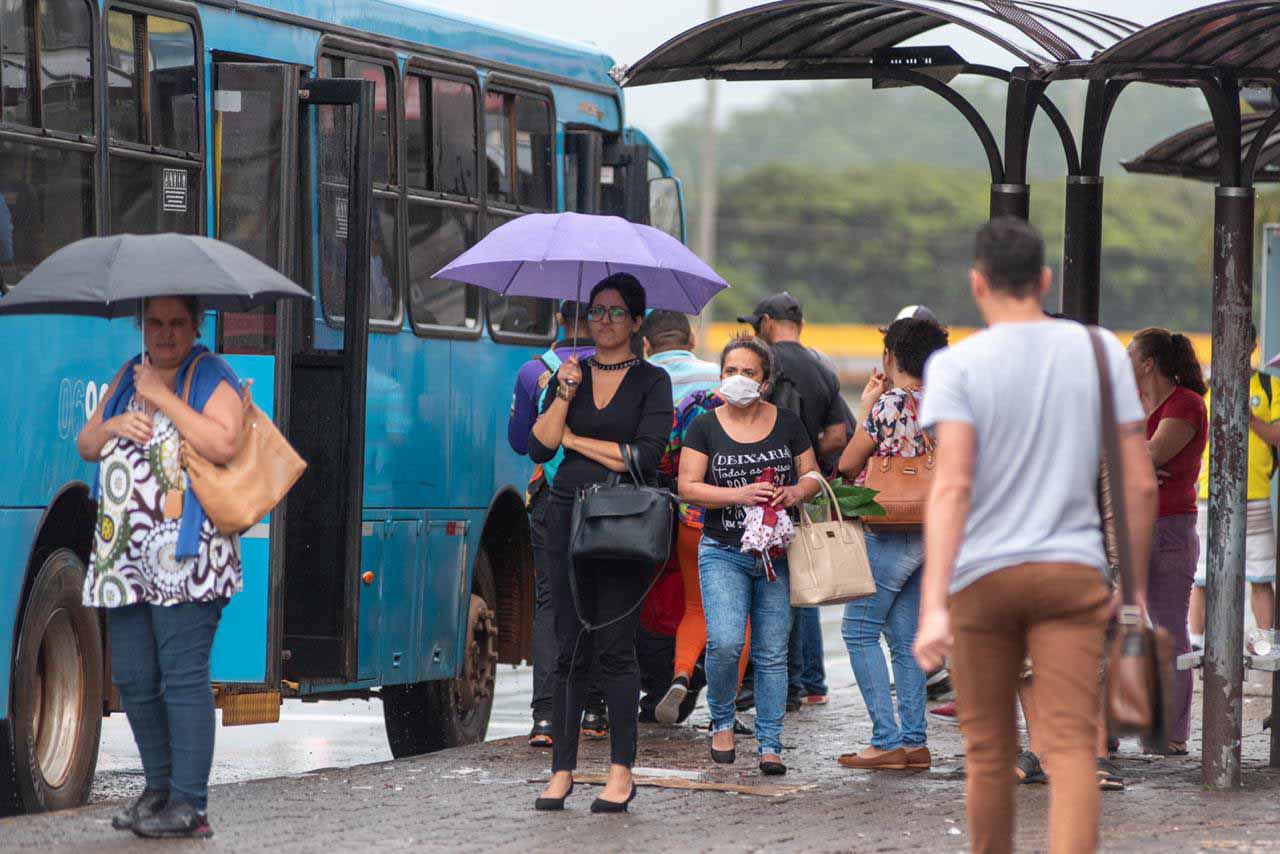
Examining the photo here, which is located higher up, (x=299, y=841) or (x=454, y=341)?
(x=454, y=341)

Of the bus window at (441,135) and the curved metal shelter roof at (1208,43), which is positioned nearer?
the curved metal shelter roof at (1208,43)

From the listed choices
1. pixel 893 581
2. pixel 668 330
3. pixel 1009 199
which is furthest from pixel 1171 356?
pixel 668 330

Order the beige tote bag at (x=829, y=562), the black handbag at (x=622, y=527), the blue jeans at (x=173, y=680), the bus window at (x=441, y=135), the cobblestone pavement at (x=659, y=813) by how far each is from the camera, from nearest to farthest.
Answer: the blue jeans at (x=173, y=680) → the cobblestone pavement at (x=659, y=813) → the black handbag at (x=622, y=527) → the beige tote bag at (x=829, y=562) → the bus window at (x=441, y=135)

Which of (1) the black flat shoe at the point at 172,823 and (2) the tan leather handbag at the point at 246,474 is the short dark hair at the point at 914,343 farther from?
(1) the black flat shoe at the point at 172,823

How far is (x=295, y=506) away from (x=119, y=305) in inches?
88.3

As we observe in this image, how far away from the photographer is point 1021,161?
10.2 metres

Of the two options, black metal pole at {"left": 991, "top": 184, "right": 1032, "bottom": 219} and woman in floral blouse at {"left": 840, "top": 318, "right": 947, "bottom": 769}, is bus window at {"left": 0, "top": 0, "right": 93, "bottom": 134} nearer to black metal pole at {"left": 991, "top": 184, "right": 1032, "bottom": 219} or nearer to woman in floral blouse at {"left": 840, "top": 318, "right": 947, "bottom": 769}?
woman in floral blouse at {"left": 840, "top": 318, "right": 947, "bottom": 769}

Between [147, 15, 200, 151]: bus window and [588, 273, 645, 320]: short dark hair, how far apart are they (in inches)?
71.6

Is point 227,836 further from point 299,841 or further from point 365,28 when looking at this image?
point 365,28

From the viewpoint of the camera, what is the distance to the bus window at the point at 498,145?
460 inches

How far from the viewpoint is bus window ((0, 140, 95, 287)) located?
7930mm

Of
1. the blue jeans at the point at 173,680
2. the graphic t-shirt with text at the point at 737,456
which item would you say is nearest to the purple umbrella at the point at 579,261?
the graphic t-shirt with text at the point at 737,456

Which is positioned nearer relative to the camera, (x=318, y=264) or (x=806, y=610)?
(x=318, y=264)

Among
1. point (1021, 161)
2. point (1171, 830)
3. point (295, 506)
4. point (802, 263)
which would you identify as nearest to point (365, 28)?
point (295, 506)
